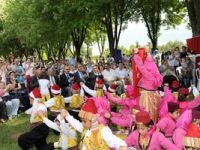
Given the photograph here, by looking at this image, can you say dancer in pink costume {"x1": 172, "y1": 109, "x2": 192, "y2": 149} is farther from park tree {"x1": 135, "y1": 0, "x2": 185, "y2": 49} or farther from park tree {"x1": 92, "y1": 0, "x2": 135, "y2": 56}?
park tree {"x1": 135, "y1": 0, "x2": 185, "y2": 49}

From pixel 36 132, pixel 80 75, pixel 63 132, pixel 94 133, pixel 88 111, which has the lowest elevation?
pixel 36 132

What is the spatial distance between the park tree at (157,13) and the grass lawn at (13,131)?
17.4 m

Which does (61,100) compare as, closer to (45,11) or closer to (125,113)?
(125,113)

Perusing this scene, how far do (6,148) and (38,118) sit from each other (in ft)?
5.42

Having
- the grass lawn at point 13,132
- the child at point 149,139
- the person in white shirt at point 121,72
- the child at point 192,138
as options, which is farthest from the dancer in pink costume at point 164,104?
the person in white shirt at point 121,72

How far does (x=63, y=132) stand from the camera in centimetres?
811

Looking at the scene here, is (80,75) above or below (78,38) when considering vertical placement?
below

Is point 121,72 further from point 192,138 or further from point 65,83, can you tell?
point 192,138

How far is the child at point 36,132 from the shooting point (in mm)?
9391

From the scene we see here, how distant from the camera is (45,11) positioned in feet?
99.7

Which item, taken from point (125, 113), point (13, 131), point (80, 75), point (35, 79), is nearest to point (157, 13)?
point (80, 75)

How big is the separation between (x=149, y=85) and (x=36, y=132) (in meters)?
2.37

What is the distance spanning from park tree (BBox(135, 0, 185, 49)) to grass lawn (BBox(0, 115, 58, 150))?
17.4 meters

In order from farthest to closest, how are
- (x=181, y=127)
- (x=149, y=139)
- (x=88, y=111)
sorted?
1. (x=181, y=127)
2. (x=149, y=139)
3. (x=88, y=111)
